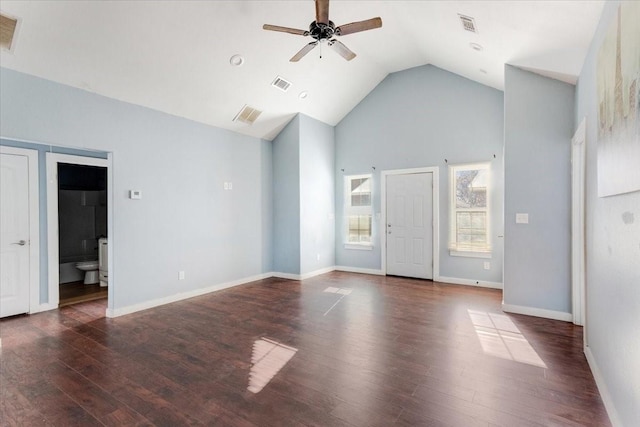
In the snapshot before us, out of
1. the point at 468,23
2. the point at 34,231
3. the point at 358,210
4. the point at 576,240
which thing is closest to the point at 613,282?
the point at 576,240

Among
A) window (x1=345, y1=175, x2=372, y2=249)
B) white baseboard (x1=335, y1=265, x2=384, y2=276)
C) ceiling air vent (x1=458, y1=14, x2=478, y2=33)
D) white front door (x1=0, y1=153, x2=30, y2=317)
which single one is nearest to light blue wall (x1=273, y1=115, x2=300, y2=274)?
white baseboard (x1=335, y1=265, x2=384, y2=276)

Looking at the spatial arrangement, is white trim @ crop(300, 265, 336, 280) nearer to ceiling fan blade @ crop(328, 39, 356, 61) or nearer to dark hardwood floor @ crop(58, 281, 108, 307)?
dark hardwood floor @ crop(58, 281, 108, 307)

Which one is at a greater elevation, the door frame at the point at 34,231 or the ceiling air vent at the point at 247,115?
the ceiling air vent at the point at 247,115

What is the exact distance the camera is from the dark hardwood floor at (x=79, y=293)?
191 inches

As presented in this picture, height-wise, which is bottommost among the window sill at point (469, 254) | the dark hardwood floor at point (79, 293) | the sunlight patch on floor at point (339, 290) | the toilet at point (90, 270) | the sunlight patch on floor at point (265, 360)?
the dark hardwood floor at point (79, 293)

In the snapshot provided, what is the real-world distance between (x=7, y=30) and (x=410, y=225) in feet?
20.1

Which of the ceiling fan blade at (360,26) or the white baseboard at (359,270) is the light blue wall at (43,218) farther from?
the white baseboard at (359,270)

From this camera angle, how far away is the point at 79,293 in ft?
17.4

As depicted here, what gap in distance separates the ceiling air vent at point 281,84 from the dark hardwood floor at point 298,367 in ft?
11.5

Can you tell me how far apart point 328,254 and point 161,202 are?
141 inches

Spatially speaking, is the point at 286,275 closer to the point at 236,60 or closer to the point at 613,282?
the point at 236,60

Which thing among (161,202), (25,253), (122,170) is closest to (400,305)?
(161,202)

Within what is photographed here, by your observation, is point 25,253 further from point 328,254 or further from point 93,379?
point 328,254

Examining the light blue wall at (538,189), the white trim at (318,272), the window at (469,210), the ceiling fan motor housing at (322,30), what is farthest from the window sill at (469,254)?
the ceiling fan motor housing at (322,30)
